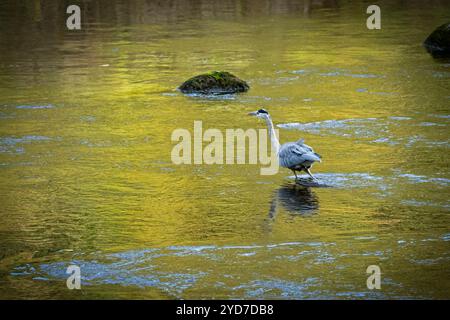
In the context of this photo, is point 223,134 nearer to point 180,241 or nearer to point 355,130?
point 355,130

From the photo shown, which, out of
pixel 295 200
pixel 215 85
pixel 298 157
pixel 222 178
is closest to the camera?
pixel 295 200

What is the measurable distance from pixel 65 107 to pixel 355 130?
6612 millimetres

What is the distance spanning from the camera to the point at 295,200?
14133 mm

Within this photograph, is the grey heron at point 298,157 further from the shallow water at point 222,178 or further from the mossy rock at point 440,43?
the mossy rock at point 440,43

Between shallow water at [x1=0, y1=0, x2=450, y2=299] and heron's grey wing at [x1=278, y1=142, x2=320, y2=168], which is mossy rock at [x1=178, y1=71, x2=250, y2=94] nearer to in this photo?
shallow water at [x1=0, y1=0, x2=450, y2=299]

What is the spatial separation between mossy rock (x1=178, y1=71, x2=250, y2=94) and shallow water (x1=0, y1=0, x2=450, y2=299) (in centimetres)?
43

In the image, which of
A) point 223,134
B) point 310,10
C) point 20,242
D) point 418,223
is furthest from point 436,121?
point 310,10

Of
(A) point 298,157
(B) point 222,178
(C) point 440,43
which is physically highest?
(A) point 298,157

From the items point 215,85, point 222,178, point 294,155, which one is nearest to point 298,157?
point 294,155

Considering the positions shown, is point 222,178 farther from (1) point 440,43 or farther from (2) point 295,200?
(1) point 440,43

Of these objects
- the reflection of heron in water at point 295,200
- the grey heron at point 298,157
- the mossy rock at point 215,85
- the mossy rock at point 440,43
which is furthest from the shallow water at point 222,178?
the mossy rock at point 440,43

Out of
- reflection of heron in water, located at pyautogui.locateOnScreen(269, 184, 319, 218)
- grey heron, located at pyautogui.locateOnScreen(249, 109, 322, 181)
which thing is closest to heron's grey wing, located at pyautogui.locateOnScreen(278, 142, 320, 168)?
grey heron, located at pyautogui.locateOnScreen(249, 109, 322, 181)

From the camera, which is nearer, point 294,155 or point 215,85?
point 294,155

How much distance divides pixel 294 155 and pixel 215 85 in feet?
29.2
